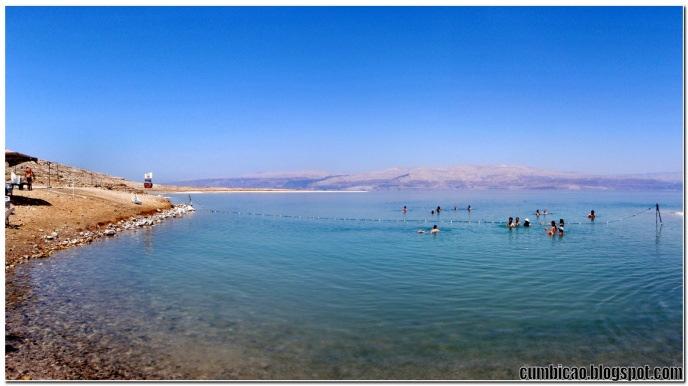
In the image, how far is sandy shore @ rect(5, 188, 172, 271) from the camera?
2212 centimetres

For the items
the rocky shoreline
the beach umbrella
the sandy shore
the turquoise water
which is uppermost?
the beach umbrella

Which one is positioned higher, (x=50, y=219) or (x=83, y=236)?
(x=50, y=219)

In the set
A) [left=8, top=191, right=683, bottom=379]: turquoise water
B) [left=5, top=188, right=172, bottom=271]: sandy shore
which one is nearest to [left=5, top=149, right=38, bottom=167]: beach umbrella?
[left=5, top=188, right=172, bottom=271]: sandy shore

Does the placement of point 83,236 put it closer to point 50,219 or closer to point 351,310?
point 50,219

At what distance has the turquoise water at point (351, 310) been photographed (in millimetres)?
10484

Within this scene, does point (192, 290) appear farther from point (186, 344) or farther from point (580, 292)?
point (580, 292)

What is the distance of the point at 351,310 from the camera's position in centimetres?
1458

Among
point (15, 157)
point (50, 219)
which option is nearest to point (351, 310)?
point (50, 219)

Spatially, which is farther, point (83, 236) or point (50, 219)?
point (50, 219)

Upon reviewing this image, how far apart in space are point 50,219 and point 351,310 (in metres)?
24.5

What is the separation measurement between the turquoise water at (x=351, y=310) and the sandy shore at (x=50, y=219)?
145 centimetres

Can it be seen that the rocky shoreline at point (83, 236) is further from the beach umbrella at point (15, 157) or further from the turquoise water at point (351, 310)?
the beach umbrella at point (15, 157)

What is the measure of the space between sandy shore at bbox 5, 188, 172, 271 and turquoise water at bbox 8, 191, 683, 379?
4.77 feet

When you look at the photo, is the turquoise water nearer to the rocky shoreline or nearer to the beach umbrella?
the rocky shoreline
